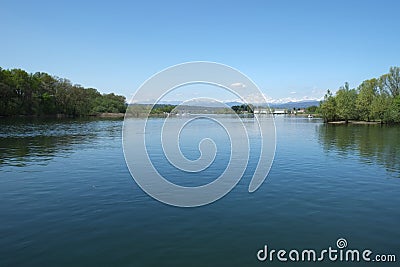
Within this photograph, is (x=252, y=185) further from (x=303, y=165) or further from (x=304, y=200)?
(x=303, y=165)

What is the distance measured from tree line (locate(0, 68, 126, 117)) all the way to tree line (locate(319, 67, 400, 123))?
11978cm

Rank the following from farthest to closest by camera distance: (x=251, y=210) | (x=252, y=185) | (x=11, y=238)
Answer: (x=252, y=185)
(x=251, y=210)
(x=11, y=238)

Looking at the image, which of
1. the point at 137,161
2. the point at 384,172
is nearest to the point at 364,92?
the point at 384,172

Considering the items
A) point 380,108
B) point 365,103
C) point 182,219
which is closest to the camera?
point 182,219

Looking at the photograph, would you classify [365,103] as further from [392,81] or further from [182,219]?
[182,219]

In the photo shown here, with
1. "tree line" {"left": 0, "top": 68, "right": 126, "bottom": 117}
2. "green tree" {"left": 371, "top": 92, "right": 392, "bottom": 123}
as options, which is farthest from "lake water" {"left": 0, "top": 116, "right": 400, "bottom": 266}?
"tree line" {"left": 0, "top": 68, "right": 126, "bottom": 117}

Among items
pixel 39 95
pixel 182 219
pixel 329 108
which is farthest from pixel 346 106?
pixel 39 95

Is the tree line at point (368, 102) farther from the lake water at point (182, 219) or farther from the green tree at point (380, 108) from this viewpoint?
the lake water at point (182, 219)

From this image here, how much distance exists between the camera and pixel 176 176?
859 inches

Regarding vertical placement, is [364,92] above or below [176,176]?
above

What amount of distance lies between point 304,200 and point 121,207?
9607 mm

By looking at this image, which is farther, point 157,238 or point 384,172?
point 384,172

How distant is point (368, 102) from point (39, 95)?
141 metres

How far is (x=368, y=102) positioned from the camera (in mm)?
116312
